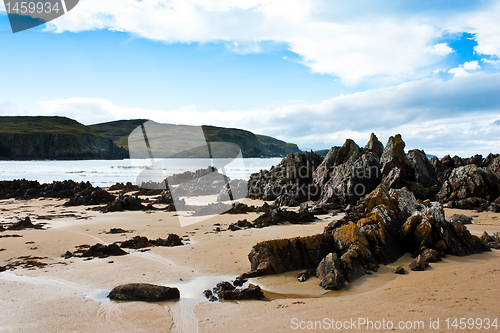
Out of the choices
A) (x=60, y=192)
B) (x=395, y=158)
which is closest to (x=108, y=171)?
(x=60, y=192)

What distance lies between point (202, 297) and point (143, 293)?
3.46 ft

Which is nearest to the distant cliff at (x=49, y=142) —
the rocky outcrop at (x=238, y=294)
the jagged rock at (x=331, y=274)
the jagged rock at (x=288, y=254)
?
the jagged rock at (x=288, y=254)

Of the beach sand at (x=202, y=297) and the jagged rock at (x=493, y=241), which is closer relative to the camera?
the beach sand at (x=202, y=297)

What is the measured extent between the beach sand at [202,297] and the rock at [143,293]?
0.50 ft

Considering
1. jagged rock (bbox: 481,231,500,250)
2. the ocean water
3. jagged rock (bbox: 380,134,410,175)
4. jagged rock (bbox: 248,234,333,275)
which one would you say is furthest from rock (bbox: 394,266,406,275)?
the ocean water

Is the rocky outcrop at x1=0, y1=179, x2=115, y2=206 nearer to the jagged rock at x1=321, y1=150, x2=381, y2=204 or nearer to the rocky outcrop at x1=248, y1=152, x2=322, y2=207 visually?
the rocky outcrop at x1=248, y1=152, x2=322, y2=207

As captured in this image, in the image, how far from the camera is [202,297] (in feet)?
18.8

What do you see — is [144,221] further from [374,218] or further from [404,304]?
[404,304]

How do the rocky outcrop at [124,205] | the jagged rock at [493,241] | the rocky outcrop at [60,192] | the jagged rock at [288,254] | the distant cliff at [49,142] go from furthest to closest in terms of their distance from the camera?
1. the distant cliff at [49,142]
2. the rocky outcrop at [60,192]
3. the rocky outcrop at [124,205]
4. the jagged rock at [493,241]
5. the jagged rock at [288,254]

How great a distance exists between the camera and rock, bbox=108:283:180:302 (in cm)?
539

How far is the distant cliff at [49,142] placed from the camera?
113 m

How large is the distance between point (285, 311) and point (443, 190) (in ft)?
47.8

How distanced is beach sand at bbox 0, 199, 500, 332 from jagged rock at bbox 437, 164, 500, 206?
8795 millimetres

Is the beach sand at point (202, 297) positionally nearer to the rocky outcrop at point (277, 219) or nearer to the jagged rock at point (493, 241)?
the jagged rock at point (493, 241)
